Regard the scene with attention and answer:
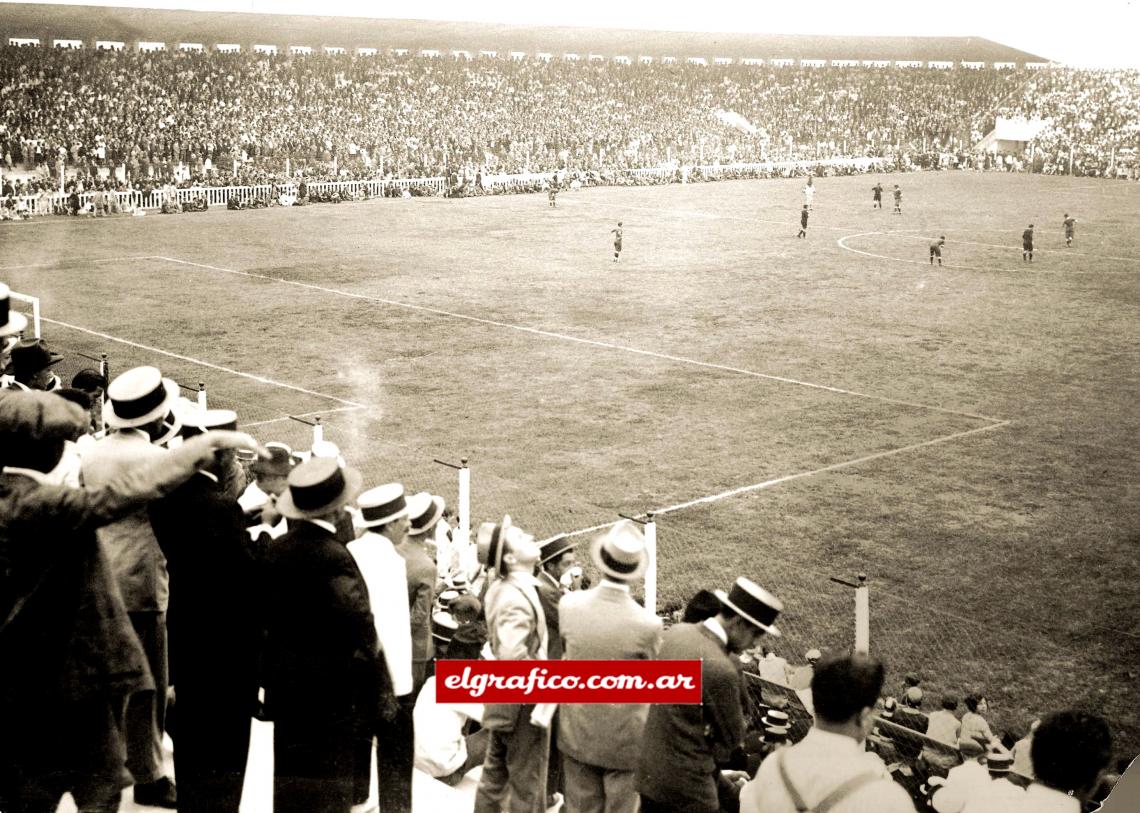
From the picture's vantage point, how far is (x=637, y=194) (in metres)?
50.5

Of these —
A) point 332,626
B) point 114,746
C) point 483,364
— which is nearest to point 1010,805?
point 332,626

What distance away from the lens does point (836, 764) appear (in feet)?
11.7

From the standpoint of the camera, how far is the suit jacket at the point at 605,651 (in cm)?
479

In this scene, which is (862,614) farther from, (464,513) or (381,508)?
(464,513)

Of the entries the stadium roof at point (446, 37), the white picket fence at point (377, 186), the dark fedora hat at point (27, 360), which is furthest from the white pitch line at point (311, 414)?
the white picket fence at point (377, 186)

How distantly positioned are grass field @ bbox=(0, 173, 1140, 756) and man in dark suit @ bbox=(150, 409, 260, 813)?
18.7ft

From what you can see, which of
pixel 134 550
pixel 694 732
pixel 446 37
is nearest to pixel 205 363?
pixel 134 550

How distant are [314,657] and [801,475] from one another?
10.8 metres

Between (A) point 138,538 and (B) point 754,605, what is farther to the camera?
(A) point 138,538

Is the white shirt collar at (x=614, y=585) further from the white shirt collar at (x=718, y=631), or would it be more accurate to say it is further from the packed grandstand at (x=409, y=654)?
the white shirt collar at (x=718, y=631)

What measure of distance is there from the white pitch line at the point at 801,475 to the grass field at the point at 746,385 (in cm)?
6

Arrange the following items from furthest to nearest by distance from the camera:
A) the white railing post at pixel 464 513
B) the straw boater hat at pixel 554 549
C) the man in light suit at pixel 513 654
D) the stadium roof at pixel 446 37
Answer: the stadium roof at pixel 446 37 < the white railing post at pixel 464 513 < the straw boater hat at pixel 554 549 < the man in light suit at pixel 513 654

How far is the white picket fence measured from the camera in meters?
37.1

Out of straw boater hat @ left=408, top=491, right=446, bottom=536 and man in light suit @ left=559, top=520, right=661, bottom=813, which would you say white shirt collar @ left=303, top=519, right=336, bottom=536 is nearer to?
man in light suit @ left=559, top=520, right=661, bottom=813
